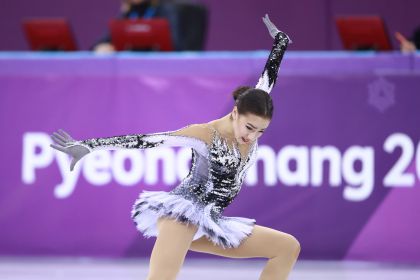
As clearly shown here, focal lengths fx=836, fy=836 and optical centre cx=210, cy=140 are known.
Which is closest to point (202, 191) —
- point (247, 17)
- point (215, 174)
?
point (215, 174)

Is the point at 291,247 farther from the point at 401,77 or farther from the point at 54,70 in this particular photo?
the point at 54,70

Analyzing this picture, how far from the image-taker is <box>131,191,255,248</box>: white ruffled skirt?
3.87 m

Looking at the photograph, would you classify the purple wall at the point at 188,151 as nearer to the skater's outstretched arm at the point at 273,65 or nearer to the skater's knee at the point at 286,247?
the skater's outstretched arm at the point at 273,65

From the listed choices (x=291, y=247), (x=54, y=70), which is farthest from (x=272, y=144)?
(x=291, y=247)

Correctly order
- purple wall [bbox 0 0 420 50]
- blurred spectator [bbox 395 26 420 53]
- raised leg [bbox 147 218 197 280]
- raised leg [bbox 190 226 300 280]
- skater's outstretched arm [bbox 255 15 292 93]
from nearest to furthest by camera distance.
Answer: raised leg [bbox 147 218 197 280] → raised leg [bbox 190 226 300 280] → skater's outstretched arm [bbox 255 15 292 93] → blurred spectator [bbox 395 26 420 53] → purple wall [bbox 0 0 420 50]

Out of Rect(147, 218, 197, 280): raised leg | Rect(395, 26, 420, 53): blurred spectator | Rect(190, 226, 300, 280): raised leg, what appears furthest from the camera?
Rect(395, 26, 420, 53): blurred spectator

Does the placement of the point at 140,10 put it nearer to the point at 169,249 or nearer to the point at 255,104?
the point at 255,104

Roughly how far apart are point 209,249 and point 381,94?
9.12ft

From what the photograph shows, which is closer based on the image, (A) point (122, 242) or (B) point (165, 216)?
(B) point (165, 216)

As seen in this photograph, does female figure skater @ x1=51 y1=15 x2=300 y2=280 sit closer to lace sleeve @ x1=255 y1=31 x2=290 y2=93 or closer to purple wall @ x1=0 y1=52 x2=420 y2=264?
lace sleeve @ x1=255 y1=31 x2=290 y2=93

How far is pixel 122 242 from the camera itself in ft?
21.0

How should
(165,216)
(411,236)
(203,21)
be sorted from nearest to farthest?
(165,216) < (411,236) < (203,21)

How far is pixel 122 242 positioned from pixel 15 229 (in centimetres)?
83

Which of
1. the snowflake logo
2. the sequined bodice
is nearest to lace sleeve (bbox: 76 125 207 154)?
the sequined bodice
